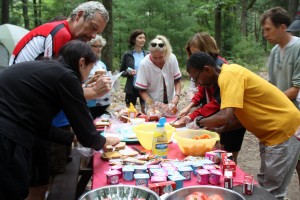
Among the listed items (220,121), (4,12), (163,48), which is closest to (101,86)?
(220,121)

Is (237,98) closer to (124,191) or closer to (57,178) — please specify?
(124,191)

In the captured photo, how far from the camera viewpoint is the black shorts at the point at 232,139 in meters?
3.23

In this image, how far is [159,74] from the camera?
160 inches

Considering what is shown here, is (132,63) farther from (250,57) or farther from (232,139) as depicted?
(250,57)

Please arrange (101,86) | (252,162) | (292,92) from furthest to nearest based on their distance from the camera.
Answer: (252,162) < (292,92) < (101,86)

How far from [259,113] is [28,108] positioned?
5.03 ft

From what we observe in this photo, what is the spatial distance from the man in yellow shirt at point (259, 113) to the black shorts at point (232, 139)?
651mm

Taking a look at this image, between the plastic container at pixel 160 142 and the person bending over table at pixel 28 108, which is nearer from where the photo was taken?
the person bending over table at pixel 28 108

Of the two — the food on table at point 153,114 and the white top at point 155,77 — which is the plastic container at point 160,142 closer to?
the food on table at point 153,114

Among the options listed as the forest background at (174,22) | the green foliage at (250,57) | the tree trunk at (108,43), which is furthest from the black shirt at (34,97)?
the green foliage at (250,57)

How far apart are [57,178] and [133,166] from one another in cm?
86

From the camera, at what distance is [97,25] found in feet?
8.88

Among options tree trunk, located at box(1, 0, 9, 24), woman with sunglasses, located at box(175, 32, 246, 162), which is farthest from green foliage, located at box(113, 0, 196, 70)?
woman with sunglasses, located at box(175, 32, 246, 162)

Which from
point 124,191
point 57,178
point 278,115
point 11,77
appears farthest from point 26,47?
point 278,115
